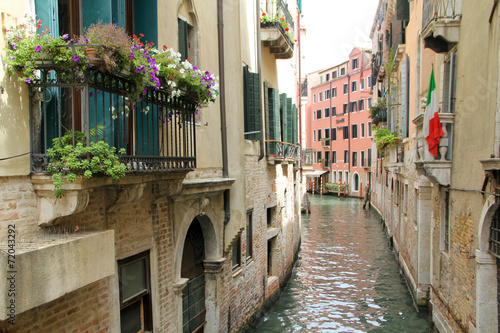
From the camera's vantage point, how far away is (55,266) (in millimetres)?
3266

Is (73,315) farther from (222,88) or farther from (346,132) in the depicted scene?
(346,132)

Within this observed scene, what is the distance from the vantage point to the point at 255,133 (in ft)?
33.4

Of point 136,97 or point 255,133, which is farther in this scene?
point 255,133

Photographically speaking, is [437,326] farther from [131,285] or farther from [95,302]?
[95,302]

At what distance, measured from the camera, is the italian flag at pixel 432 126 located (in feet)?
27.3

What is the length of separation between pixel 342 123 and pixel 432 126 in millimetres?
40763

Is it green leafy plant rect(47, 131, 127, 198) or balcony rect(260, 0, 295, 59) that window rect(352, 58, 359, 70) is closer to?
balcony rect(260, 0, 295, 59)

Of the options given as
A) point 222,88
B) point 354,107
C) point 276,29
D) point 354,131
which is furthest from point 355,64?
point 222,88

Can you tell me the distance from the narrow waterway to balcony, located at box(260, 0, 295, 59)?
272 inches

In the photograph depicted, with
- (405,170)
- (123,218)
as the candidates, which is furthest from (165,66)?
(405,170)

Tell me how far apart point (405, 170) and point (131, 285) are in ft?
38.1

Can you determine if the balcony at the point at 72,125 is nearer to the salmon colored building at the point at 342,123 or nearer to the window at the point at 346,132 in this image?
the salmon colored building at the point at 342,123

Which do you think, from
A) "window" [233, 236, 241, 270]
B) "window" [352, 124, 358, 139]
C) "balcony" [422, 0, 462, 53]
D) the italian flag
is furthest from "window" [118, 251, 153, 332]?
"window" [352, 124, 358, 139]

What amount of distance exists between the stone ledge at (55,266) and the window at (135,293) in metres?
1.34
